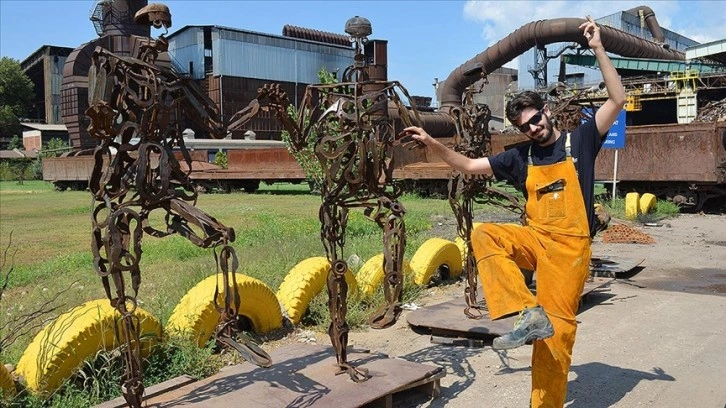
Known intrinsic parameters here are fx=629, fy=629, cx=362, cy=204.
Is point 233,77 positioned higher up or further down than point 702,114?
higher up

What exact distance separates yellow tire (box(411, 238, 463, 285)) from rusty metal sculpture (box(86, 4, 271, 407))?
4.60 metres

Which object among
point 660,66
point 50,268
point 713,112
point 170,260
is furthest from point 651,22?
point 50,268

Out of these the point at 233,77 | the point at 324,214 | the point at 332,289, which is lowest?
the point at 332,289

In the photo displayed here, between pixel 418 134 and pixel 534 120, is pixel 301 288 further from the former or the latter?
pixel 534 120

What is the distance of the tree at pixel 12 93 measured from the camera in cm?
5647

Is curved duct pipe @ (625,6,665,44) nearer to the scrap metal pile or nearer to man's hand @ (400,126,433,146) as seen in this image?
the scrap metal pile

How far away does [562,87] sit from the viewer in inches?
405

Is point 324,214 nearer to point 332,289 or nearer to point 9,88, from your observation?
point 332,289

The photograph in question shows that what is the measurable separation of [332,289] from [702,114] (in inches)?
1169

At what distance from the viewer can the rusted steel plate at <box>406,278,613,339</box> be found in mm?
5840

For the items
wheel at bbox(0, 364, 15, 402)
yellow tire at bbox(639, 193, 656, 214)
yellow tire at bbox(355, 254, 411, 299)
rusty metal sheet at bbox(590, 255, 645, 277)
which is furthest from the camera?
yellow tire at bbox(639, 193, 656, 214)

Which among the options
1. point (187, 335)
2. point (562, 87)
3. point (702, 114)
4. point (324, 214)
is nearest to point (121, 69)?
point (324, 214)

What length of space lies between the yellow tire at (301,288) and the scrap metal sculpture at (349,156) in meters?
1.85

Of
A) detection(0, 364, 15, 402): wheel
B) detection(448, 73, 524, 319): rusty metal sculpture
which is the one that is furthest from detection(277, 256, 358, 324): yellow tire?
detection(0, 364, 15, 402): wheel
